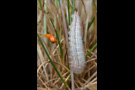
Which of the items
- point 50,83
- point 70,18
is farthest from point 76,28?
point 50,83

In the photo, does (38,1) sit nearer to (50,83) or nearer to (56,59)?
(56,59)
